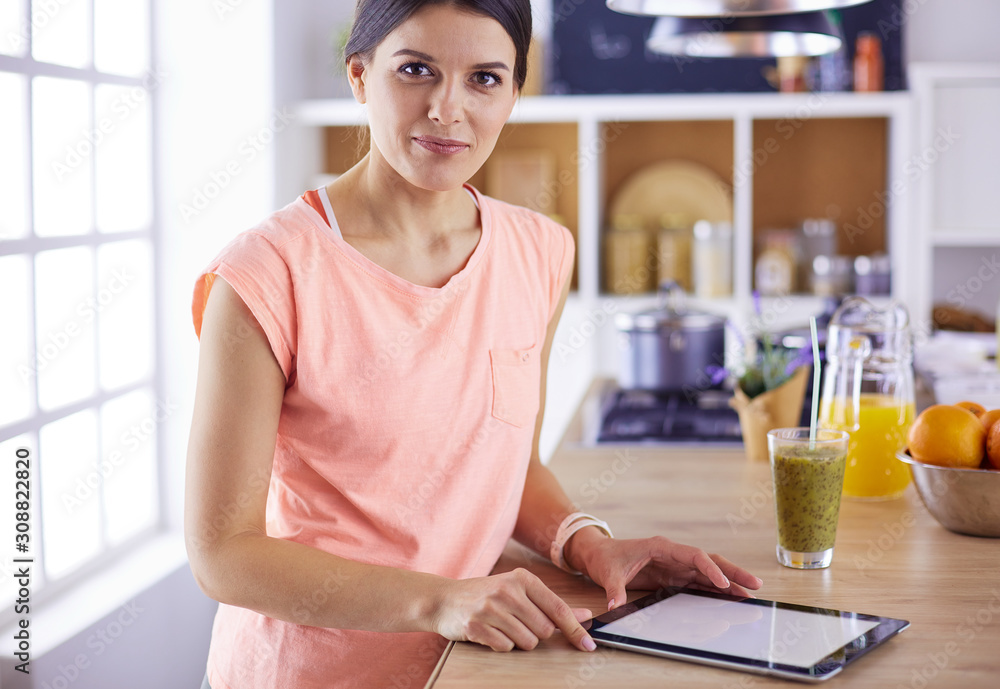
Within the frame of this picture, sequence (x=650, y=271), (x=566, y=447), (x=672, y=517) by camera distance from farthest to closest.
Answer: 1. (x=650, y=271)
2. (x=566, y=447)
3. (x=672, y=517)

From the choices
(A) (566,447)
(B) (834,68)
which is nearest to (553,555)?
(A) (566,447)

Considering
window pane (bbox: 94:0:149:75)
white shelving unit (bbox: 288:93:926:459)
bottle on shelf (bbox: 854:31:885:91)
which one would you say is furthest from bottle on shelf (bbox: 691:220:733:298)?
window pane (bbox: 94:0:149:75)

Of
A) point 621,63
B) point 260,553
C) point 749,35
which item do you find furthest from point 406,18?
point 621,63

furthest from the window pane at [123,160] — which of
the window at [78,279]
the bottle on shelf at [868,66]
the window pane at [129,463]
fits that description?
the bottle on shelf at [868,66]

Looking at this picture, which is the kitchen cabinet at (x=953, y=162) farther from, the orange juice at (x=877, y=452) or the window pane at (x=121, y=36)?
the window pane at (x=121, y=36)

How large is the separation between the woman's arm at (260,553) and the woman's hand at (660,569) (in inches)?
5.4

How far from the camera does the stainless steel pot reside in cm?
240

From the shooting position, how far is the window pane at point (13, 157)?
2.13 meters

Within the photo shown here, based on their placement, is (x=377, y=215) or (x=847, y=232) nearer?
(x=377, y=215)

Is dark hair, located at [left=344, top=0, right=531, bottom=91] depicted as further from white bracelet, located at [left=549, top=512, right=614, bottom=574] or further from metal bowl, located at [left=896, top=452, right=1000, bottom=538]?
metal bowl, located at [left=896, top=452, right=1000, bottom=538]

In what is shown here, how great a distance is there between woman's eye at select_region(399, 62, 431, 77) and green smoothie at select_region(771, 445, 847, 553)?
0.56m

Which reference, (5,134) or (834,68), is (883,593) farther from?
(834,68)

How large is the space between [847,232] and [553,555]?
2778mm

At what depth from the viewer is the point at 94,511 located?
2.58 m
